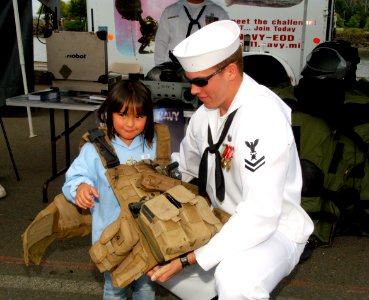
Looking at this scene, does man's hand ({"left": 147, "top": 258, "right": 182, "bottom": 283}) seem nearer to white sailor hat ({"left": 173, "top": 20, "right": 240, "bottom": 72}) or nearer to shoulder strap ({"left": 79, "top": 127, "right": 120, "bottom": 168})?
shoulder strap ({"left": 79, "top": 127, "right": 120, "bottom": 168})

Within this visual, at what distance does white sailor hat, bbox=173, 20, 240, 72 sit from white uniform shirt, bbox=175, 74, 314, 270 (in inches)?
9.0

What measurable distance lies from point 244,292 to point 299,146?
2.15 meters

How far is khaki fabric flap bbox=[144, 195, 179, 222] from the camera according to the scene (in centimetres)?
198

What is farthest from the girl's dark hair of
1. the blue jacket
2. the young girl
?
the blue jacket

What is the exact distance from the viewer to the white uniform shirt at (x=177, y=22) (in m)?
5.55

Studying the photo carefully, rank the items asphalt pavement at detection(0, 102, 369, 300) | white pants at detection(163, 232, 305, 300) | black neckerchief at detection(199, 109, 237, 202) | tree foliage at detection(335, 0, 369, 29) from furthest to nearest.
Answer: tree foliage at detection(335, 0, 369, 29) → asphalt pavement at detection(0, 102, 369, 300) → black neckerchief at detection(199, 109, 237, 202) → white pants at detection(163, 232, 305, 300)

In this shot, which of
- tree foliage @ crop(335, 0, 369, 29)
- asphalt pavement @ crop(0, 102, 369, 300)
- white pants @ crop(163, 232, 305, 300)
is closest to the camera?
white pants @ crop(163, 232, 305, 300)

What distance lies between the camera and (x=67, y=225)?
2.50 metres

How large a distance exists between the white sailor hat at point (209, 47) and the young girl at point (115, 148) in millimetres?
337

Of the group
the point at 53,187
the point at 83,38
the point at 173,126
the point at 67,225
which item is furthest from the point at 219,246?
the point at 53,187

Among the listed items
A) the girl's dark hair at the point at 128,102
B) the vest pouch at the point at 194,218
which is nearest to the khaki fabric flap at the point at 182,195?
the vest pouch at the point at 194,218

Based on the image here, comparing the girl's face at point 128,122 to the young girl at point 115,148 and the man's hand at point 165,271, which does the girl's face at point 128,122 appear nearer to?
the young girl at point 115,148

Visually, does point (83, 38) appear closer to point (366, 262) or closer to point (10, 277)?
point (10, 277)

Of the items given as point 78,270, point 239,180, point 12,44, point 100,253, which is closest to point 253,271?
point 239,180
